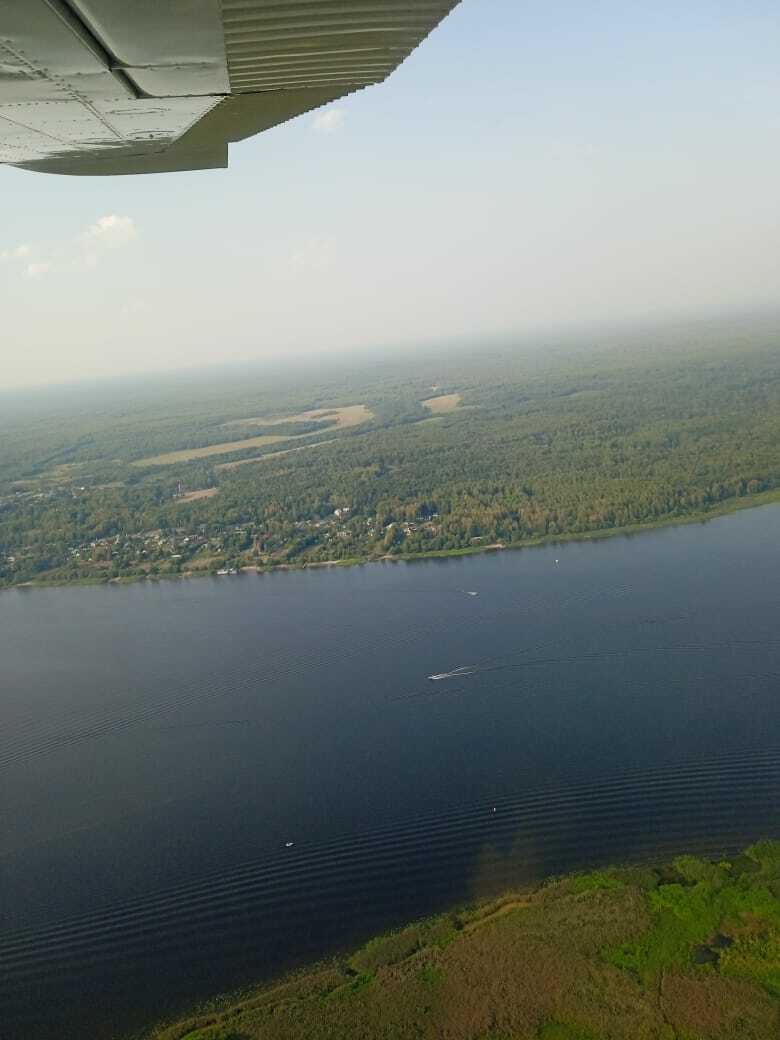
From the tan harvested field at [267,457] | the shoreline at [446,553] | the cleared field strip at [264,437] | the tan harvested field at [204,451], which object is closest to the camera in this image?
the shoreline at [446,553]

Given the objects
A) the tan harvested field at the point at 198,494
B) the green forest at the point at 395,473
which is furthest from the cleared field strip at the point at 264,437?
the tan harvested field at the point at 198,494

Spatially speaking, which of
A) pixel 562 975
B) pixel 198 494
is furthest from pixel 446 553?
pixel 562 975

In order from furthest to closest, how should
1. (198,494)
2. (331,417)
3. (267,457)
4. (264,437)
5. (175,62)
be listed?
(331,417) < (264,437) < (267,457) < (198,494) < (175,62)

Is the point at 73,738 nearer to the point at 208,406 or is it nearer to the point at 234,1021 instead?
the point at 234,1021

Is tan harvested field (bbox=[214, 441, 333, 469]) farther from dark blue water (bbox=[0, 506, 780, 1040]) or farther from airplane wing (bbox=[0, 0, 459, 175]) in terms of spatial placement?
airplane wing (bbox=[0, 0, 459, 175])

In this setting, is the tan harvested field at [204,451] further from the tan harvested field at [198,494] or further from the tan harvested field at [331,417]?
the tan harvested field at [198,494]

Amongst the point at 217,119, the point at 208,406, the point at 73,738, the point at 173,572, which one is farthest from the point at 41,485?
the point at 217,119

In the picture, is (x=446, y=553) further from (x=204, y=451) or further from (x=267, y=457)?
(x=204, y=451)

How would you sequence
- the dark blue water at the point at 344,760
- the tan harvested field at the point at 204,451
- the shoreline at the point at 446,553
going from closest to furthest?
the dark blue water at the point at 344,760 → the shoreline at the point at 446,553 → the tan harvested field at the point at 204,451
